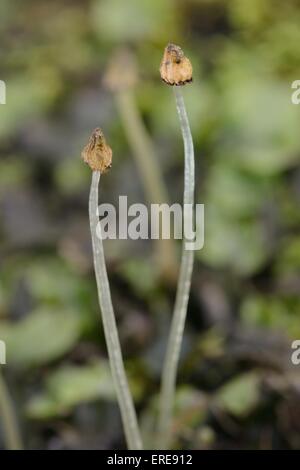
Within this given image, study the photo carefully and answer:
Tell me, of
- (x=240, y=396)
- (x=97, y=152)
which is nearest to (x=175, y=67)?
(x=97, y=152)

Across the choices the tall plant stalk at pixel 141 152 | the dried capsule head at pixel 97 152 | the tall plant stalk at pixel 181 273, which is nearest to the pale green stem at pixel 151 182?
the tall plant stalk at pixel 141 152

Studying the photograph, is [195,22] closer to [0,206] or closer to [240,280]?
[0,206]

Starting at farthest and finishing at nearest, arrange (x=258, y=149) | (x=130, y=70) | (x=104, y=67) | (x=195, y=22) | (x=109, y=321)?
(x=195, y=22), (x=104, y=67), (x=258, y=149), (x=130, y=70), (x=109, y=321)

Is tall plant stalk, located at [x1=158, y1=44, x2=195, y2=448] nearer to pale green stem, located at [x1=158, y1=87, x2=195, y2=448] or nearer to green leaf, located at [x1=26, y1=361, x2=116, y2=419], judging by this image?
pale green stem, located at [x1=158, y1=87, x2=195, y2=448]

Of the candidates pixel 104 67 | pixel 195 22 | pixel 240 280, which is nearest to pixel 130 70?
pixel 240 280

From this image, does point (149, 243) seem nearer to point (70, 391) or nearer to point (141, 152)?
point (141, 152)

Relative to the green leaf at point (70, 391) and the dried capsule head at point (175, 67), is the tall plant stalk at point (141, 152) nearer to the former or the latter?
the green leaf at point (70, 391)
